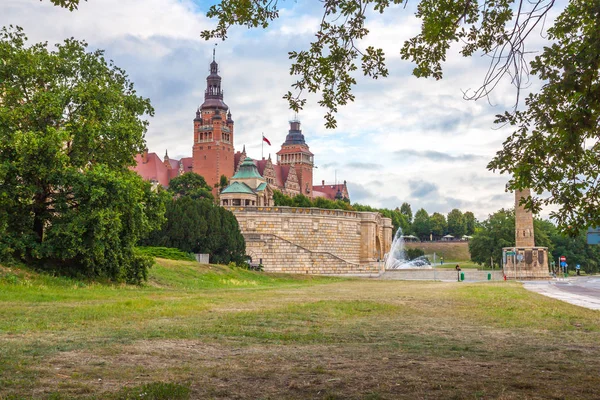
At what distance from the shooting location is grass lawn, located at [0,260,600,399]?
5.95 metres

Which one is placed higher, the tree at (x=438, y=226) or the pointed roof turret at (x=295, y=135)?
the pointed roof turret at (x=295, y=135)

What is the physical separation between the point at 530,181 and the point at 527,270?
43521mm

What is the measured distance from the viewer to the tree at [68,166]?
2077 cm

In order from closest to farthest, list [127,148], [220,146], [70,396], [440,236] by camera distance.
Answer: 1. [70,396]
2. [127,148]
3. [220,146]
4. [440,236]

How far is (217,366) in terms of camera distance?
23.2 feet

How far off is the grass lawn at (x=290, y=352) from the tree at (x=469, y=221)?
15380 cm

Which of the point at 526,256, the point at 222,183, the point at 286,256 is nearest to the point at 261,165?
the point at 222,183

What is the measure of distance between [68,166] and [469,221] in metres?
155

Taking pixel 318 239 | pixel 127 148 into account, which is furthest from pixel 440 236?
pixel 127 148

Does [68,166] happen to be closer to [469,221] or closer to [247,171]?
[247,171]

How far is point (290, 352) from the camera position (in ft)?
27.0

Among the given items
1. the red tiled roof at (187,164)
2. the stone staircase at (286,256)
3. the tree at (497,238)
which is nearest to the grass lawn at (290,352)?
the stone staircase at (286,256)

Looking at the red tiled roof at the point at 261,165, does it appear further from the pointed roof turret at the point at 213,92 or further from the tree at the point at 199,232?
the tree at the point at 199,232

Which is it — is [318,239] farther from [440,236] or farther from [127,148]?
[440,236]
